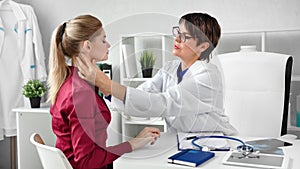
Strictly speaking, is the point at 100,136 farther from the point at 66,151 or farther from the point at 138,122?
the point at 66,151

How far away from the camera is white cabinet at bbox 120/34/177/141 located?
2.79 feet

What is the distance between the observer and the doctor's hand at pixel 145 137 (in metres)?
0.95

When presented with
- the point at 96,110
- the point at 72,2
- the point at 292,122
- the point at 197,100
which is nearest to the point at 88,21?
the point at 96,110

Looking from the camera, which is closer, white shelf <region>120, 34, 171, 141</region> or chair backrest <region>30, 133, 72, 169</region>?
white shelf <region>120, 34, 171, 141</region>

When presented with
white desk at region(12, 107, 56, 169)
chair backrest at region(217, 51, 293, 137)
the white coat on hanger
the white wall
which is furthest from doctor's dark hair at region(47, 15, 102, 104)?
the white coat on hanger

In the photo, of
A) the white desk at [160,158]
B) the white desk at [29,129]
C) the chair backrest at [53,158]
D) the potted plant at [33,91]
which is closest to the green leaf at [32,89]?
the potted plant at [33,91]

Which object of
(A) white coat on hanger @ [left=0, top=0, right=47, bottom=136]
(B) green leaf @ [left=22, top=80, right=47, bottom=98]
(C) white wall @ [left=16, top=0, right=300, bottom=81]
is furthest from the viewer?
(A) white coat on hanger @ [left=0, top=0, right=47, bottom=136]

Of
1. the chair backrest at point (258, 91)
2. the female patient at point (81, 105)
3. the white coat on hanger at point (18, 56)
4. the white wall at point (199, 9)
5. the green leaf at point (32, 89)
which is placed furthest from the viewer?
the white coat on hanger at point (18, 56)

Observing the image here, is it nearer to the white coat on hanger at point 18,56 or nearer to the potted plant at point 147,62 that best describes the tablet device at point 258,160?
the potted plant at point 147,62

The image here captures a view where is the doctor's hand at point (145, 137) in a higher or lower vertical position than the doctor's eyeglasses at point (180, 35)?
lower

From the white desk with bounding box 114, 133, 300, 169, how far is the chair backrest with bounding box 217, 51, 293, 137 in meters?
0.60

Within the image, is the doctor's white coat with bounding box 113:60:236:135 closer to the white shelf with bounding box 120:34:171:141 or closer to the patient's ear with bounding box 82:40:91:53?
the white shelf with bounding box 120:34:171:141

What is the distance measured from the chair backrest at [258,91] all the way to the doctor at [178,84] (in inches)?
28.7

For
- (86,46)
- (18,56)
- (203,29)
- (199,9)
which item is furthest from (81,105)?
(18,56)
